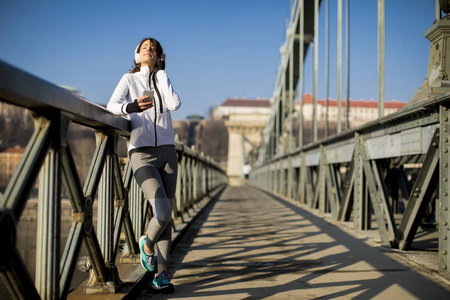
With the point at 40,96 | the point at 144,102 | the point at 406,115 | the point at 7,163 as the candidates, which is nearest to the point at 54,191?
the point at 40,96

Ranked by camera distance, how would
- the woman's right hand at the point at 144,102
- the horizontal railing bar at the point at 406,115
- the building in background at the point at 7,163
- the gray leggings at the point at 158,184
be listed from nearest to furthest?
the woman's right hand at the point at 144,102 → the gray leggings at the point at 158,184 → the horizontal railing bar at the point at 406,115 → the building in background at the point at 7,163

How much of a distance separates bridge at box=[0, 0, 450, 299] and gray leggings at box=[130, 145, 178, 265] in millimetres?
135

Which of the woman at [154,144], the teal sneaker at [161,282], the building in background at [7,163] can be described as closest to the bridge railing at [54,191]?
the woman at [154,144]

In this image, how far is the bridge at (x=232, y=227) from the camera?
1563 millimetres

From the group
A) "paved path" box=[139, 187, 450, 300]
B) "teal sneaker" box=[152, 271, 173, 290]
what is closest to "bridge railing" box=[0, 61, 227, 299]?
"teal sneaker" box=[152, 271, 173, 290]

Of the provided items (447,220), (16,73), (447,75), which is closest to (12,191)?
(16,73)

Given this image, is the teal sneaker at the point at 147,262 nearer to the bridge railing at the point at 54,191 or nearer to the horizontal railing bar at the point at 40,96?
the bridge railing at the point at 54,191

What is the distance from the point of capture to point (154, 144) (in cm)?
255

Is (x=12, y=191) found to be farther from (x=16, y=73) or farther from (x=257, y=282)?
(x=257, y=282)

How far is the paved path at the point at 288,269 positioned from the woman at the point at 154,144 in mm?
259

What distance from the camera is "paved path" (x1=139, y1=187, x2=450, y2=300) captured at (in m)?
2.58

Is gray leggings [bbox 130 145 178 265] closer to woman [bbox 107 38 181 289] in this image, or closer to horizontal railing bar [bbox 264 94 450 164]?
woman [bbox 107 38 181 289]

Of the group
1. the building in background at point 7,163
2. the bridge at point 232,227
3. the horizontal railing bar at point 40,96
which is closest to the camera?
the horizontal railing bar at point 40,96

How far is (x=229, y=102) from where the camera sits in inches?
4500
